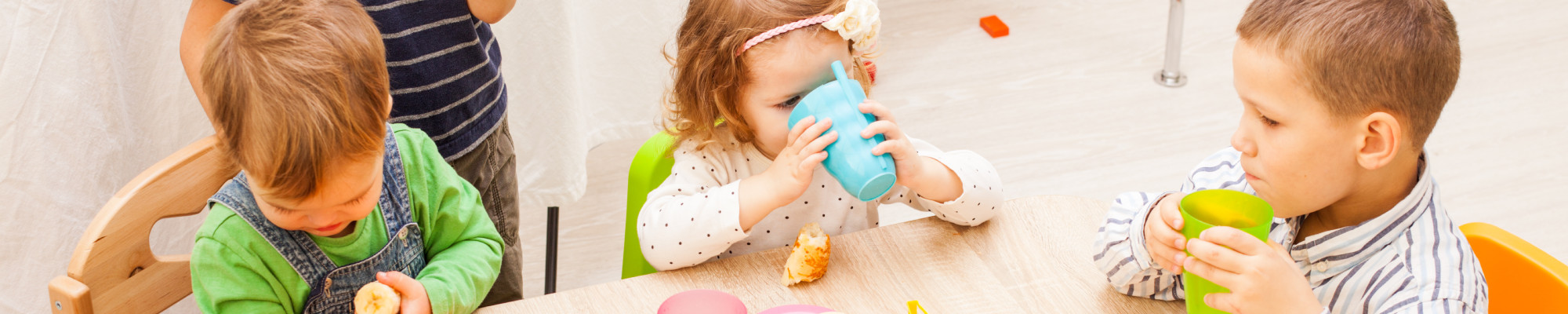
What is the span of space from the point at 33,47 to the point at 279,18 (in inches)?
23.9

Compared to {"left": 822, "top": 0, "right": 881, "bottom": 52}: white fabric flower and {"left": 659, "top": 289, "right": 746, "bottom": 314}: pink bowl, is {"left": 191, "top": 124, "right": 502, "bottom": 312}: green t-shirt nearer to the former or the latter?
{"left": 659, "top": 289, "right": 746, "bottom": 314}: pink bowl

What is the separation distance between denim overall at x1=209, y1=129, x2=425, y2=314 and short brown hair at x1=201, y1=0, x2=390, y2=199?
13 centimetres

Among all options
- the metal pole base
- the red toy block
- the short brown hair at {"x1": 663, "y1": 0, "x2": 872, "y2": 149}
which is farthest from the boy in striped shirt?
the red toy block

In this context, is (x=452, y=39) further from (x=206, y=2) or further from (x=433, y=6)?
(x=206, y=2)

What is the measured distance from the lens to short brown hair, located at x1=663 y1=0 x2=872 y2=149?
3.45ft

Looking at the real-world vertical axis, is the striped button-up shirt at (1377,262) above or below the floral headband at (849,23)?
below

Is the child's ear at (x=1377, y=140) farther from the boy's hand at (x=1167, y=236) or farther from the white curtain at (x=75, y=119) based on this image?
the white curtain at (x=75, y=119)

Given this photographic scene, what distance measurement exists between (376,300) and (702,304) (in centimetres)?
27

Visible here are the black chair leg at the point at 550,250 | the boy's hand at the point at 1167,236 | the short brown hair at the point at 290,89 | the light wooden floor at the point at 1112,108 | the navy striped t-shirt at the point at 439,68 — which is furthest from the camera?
the light wooden floor at the point at 1112,108

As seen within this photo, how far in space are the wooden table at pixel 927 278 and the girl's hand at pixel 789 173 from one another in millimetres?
47

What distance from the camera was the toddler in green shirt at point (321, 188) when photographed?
2.48ft

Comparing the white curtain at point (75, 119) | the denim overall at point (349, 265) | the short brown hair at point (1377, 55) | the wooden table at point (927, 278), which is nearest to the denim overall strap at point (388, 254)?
the denim overall at point (349, 265)

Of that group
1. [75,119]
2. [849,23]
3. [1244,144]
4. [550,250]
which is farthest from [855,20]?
[550,250]

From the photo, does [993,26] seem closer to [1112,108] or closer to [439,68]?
[1112,108]
